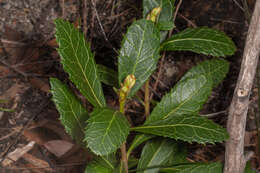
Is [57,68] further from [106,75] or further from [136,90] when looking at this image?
[136,90]

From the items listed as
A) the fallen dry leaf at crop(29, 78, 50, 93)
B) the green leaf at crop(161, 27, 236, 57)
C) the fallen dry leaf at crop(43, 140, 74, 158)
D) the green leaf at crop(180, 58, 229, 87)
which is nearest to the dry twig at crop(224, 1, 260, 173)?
the green leaf at crop(161, 27, 236, 57)

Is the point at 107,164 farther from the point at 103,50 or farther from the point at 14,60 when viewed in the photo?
the point at 14,60

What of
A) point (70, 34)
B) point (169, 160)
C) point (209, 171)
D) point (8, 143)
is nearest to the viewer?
point (70, 34)

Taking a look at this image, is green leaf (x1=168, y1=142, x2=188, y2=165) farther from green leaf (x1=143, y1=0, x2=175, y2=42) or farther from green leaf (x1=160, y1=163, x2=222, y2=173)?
green leaf (x1=143, y1=0, x2=175, y2=42)

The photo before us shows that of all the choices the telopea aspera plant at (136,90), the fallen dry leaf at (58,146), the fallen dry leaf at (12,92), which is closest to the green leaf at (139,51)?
the telopea aspera plant at (136,90)

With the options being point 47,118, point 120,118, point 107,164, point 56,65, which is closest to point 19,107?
point 47,118
